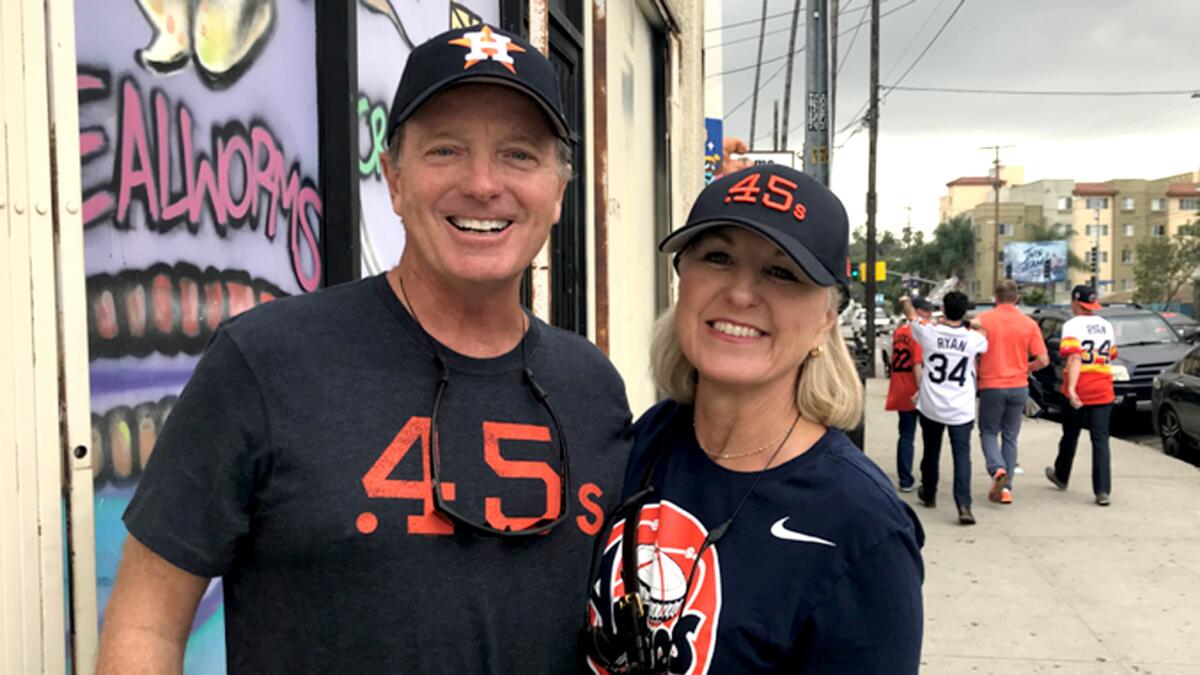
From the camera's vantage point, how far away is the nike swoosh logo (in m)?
1.70

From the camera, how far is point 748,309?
1.93 m

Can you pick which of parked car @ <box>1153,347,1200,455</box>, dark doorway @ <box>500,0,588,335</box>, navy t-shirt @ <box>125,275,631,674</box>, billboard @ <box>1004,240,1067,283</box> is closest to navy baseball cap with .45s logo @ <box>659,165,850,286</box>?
navy t-shirt @ <box>125,275,631,674</box>

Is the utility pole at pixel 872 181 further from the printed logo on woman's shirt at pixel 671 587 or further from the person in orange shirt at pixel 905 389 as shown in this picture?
the printed logo on woman's shirt at pixel 671 587

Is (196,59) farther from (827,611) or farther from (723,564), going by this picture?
(827,611)

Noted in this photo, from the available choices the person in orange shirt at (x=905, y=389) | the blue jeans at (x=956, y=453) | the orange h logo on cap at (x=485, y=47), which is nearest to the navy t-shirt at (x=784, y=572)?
the orange h logo on cap at (x=485, y=47)

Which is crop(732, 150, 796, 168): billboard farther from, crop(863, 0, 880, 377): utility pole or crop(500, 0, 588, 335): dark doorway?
crop(863, 0, 880, 377): utility pole

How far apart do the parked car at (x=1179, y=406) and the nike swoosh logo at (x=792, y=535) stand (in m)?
12.1

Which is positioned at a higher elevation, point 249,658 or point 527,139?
point 527,139

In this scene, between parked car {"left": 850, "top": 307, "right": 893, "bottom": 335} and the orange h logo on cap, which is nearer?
the orange h logo on cap

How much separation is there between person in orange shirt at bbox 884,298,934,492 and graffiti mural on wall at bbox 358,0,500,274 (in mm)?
6500

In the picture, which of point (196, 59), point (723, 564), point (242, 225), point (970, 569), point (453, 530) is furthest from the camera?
point (970, 569)

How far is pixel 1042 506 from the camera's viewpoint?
871 cm

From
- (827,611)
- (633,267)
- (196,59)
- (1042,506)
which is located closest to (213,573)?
(827,611)

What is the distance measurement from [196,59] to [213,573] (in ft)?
4.31
